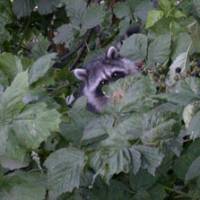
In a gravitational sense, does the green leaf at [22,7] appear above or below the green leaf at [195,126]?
above

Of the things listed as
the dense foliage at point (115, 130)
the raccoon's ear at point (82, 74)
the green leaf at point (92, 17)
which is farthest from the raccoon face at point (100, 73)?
the dense foliage at point (115, 130)

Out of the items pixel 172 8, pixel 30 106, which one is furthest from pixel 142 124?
pixel 172 8

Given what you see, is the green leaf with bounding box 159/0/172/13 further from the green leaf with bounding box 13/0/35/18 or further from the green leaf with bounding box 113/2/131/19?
the green leaf with bounding box 13/0/35/18

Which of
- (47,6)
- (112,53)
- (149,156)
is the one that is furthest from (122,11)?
(149,156)

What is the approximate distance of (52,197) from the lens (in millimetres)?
1264

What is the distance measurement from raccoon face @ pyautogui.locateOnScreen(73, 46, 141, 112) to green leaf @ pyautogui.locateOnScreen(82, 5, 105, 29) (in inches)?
5.0

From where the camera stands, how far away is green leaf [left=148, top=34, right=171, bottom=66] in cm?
154

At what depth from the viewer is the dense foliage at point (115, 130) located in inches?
44.9

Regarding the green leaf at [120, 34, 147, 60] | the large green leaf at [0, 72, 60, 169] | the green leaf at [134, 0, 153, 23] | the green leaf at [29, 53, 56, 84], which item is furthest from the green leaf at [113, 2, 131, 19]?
the large green leaf at [0, 72, 60, 169]

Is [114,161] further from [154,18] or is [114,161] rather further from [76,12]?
[76,12]

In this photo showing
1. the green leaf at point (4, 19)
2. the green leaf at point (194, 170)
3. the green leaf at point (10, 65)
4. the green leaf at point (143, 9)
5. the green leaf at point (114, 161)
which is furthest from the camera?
the green leaf at point (4, 19)

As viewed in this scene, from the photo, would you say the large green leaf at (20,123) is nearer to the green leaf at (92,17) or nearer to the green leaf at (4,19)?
the green leaf at (92,17)

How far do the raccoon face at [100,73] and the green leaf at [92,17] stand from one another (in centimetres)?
13

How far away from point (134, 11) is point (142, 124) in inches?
46.8
